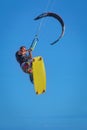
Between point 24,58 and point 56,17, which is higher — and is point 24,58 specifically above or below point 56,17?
below

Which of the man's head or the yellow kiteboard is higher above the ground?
the man's head

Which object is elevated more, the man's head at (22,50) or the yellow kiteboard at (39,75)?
the man's head at (22,50)

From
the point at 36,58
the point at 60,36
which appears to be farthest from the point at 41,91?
the point at 60,36

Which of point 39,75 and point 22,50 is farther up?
point 22,50

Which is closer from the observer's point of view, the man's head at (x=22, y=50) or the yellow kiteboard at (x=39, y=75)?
the man's head at (x=22, y=50)

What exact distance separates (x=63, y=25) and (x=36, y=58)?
2.30 m

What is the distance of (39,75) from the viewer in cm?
1603

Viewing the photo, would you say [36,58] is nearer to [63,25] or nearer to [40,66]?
[40,66]

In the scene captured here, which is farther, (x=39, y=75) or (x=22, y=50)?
(x=39, y=75)

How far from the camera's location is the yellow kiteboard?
15678 mm

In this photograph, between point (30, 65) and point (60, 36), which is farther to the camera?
point (30, 65)

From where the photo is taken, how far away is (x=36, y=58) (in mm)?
16234

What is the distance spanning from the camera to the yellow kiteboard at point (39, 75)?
617 inches

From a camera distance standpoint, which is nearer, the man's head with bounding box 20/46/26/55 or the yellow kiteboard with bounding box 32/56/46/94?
the man's head with bounding box 20/46/26/55
